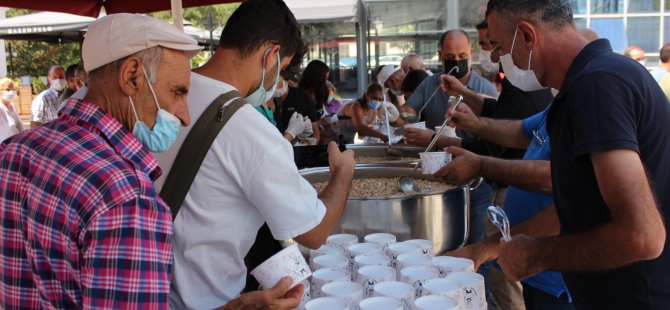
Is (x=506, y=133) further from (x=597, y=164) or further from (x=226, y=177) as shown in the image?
(x=226, y=177)

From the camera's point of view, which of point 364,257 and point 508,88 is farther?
point 508,88

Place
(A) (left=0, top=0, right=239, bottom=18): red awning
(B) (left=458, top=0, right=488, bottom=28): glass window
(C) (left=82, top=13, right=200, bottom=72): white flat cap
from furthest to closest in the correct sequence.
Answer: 1. (B) (left=458, top=0, right=488, bottom=28): glass window
2. (A) (left=0, top=0, right=239, bottom=18): red awning
3. (C) (left=82, top=13, right=200, bottom=72): white flat cap

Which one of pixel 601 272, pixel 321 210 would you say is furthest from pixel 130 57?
pixel 601 272

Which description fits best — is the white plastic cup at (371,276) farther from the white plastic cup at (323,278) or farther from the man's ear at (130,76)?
the man's ear at (130,76)

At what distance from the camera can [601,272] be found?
1297 millimetres

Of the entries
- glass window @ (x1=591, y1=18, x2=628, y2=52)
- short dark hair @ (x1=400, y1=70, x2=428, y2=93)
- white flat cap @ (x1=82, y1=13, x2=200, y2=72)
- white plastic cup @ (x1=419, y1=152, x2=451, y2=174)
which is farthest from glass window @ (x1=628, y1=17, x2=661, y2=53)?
white flat cap @ (x1=82, y1=13, x2=200, y2=72)

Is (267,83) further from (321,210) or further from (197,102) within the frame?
(321,210)

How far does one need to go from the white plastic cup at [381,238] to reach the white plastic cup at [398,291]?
0.95 feet

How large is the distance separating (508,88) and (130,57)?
2.02m

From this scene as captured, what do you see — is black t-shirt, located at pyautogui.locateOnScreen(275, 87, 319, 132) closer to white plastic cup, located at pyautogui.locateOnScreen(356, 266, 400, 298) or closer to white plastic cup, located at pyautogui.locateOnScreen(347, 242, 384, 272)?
white plastic cup, located at pyautogui.locateOnScreen(347, 242, 384, 272)

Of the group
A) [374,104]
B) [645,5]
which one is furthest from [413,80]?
[645,5]

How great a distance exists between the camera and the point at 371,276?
4.38 feet

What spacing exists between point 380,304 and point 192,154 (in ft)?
1.68

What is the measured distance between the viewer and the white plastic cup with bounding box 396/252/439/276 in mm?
1431
